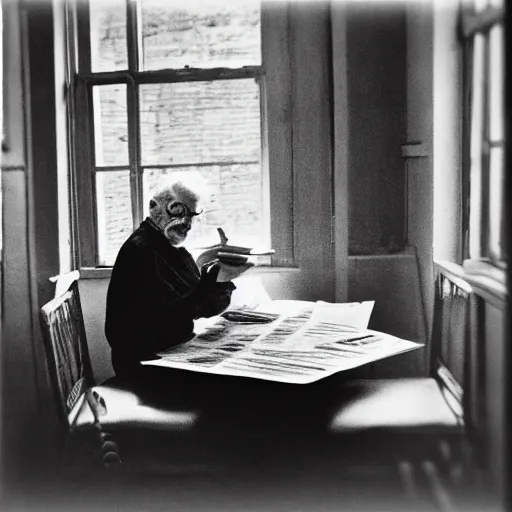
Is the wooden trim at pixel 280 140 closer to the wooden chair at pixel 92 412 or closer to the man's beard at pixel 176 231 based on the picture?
the man's beard at pixel 176 231

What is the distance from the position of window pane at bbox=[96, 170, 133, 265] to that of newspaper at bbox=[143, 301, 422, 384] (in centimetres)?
14

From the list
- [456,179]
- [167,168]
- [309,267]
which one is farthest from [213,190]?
[456,179]

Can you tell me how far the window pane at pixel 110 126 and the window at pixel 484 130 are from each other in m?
0.41

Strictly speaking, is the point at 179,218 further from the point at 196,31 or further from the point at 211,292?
the point at 196,31

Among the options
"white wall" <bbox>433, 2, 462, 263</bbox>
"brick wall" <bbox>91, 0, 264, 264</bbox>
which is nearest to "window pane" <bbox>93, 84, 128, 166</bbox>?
"brick wall" <bbox>91, 0, 264, 264</bbox>

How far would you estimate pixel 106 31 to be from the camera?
0.62m

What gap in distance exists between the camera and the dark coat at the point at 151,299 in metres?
0.68

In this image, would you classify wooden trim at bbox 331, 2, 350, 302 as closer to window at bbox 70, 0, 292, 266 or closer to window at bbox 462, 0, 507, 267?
window at bbox 70, 0, 292, 266

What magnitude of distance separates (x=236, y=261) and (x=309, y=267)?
12cm

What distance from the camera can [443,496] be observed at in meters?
0.51

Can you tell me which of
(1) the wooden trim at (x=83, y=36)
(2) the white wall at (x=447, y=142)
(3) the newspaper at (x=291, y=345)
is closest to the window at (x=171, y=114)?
(1) the wooden trim at (x=83, y=36)

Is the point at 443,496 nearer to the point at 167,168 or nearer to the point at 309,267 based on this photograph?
the point at 309,267

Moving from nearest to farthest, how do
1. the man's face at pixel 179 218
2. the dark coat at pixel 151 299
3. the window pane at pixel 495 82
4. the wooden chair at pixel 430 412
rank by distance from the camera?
the window pane at pixel 495 82 → the wooden chair at pixel 430 412 → the dark coat at pixel 151 299 → the man's face at pixel 179 218

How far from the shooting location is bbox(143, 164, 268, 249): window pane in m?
0.74
